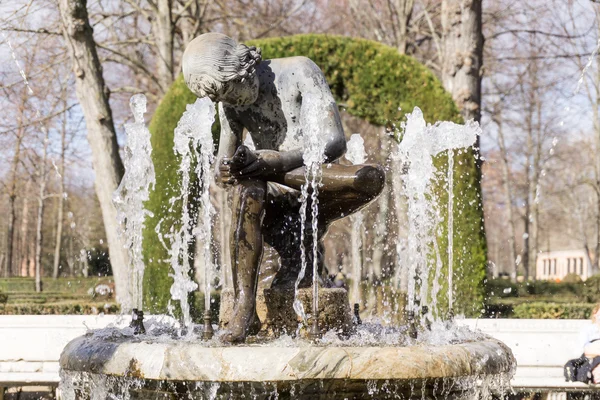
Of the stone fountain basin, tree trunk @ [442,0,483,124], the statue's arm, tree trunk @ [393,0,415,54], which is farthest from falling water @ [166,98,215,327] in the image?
tree trunk @ [393,0,415,54]

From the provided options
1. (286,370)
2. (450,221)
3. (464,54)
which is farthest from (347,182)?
(464,54)

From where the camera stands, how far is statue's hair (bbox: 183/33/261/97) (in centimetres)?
382

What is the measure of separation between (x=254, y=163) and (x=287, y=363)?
1.04m

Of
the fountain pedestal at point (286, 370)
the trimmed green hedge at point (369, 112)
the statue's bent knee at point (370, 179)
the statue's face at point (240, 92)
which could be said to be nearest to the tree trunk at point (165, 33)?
the trimmed green hedge at point (369, 112)

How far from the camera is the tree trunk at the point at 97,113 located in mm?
11234

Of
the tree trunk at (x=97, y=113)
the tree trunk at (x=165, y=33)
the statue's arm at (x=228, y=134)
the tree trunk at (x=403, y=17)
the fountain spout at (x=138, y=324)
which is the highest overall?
the tree trunk at (x=403, y=17)

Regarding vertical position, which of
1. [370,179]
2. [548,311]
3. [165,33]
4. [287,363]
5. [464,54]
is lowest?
[548,311]

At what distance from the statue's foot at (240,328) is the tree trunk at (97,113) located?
7.55 meters

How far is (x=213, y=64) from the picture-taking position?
12.5 ft

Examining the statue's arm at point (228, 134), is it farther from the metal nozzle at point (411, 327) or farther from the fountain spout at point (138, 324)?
the metal nozzle at point (411, 327)

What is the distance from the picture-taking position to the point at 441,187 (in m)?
10.2

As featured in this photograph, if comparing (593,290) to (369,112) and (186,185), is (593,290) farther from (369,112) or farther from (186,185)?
(186,185)

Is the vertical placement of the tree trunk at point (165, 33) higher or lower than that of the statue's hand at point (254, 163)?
higher

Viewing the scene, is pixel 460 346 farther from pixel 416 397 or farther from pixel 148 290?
pixel 148 290
